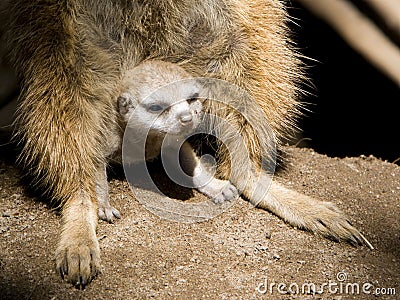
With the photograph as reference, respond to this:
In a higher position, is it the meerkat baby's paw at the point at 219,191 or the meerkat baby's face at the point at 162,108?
the meerkat baby's face at the point at 162,108

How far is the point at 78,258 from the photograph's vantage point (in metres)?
1.71

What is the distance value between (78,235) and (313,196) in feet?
2.60

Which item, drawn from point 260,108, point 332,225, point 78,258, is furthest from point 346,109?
point 78,258

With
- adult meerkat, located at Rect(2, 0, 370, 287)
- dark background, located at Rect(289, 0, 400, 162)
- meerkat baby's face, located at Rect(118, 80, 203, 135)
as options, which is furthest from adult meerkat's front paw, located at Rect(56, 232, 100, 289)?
dark background, located at Rect(289, 0, 400, 162)

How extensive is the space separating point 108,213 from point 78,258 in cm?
23

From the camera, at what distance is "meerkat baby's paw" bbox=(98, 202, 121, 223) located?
191 cm

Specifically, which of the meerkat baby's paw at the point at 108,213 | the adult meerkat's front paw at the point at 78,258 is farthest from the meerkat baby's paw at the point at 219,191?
the adult meerkat's front paw at the point at 78,258

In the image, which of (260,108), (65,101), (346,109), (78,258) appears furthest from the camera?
(346,109)

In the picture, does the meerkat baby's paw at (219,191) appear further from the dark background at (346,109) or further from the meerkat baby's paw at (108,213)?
the dark background at (346,109)

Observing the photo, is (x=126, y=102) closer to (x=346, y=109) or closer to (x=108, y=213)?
(x=108, y=213)

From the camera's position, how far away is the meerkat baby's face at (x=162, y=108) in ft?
6.10

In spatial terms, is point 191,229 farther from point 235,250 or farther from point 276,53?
point 276,53

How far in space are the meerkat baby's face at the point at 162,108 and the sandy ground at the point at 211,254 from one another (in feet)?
0.88

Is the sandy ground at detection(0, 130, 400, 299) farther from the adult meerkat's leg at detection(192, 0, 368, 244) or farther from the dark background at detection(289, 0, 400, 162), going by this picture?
the dark background at detection(289, 0, 400, 162)
